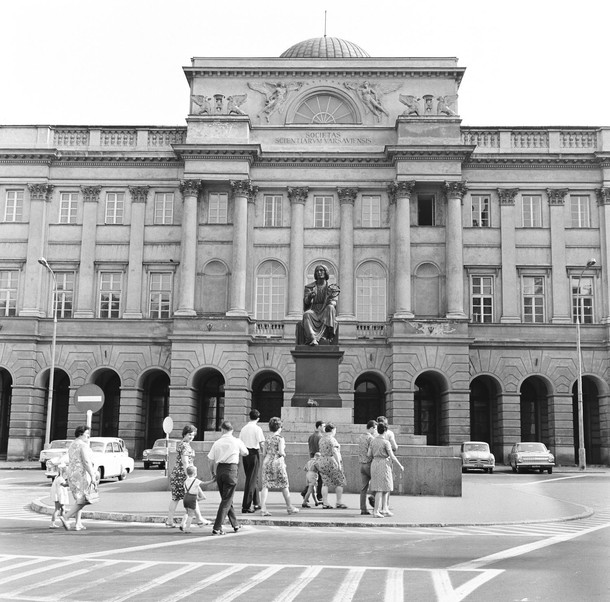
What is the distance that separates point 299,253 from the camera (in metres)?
50.2

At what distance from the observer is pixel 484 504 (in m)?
21.7

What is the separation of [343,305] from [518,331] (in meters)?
9.70

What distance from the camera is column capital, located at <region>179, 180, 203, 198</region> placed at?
163ft

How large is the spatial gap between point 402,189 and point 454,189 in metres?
2.87

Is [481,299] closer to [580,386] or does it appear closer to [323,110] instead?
[580,386]

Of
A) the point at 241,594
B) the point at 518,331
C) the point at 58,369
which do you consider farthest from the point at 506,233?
the point at 241,594

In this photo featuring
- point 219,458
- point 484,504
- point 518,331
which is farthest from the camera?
point 518,331

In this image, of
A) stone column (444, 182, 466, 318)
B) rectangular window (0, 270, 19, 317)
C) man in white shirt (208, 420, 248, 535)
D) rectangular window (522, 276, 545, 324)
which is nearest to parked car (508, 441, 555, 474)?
stone column (444, 182, 466, 318)

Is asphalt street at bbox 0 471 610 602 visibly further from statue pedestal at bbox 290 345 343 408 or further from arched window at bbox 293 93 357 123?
arched window at bbox 293 93 357 123

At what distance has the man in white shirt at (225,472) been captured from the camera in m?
15.0

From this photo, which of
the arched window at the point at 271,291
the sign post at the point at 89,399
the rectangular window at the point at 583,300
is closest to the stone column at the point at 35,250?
the arched window at the point at 271,291

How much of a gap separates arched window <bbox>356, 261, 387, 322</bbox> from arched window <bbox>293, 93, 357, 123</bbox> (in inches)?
343

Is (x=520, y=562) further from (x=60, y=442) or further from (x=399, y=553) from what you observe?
(x=60, y=442)

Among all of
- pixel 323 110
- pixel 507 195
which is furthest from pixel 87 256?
pixel 507 195
